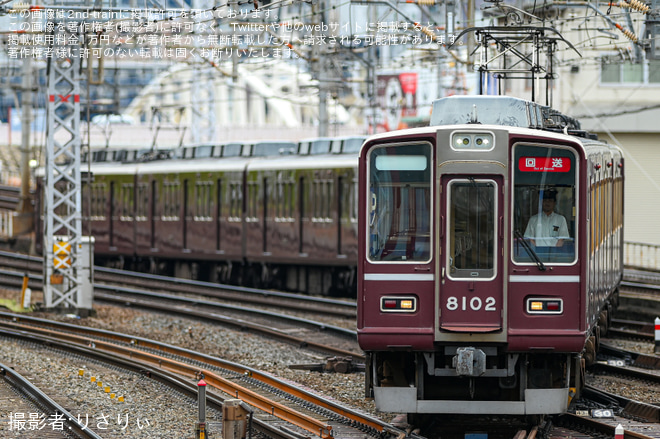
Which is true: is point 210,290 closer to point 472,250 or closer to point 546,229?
point 472,250

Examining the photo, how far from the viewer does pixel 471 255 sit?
9523 mm

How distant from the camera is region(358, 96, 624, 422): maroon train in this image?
943 cm

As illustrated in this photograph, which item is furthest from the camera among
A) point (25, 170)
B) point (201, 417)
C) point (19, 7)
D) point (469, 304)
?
point (25, 170)

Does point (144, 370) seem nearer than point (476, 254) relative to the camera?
No

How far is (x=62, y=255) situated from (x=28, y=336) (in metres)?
3.00

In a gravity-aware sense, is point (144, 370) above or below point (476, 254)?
below

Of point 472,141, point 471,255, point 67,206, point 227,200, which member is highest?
point 472,141

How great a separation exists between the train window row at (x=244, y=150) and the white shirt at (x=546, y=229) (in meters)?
12.2

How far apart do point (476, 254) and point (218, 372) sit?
5.08 meters

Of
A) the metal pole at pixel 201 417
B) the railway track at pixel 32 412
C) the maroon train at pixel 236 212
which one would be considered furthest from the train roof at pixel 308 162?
the metal pole at pixel 201 417

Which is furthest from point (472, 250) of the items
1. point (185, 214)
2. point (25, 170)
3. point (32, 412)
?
point (25, 170)

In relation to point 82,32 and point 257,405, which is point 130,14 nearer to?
point 82,32

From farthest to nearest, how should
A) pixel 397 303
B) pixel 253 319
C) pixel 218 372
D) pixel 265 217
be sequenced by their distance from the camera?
pixel 265 217, pixel 253 319, pixel 218 372, pixel 397 303

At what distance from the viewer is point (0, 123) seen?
7444cm
